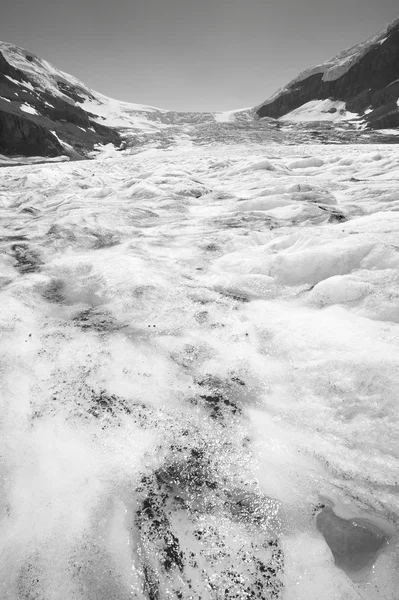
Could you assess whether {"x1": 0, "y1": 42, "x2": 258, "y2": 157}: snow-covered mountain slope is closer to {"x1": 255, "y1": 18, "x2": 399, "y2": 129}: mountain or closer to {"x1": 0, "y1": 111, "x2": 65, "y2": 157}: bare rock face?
{"x1": 0, "y1": 111, "x2": 65, "y2": 157}: bare rock face

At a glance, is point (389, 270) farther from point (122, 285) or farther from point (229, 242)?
point (122, 285)

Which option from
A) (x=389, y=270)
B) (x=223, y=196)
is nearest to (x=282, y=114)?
(x=223, y=196)

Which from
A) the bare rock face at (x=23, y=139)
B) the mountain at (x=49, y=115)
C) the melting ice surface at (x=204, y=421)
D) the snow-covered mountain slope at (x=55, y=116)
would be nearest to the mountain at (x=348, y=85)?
the snow-covered mountain slope at (x=55, y=116)

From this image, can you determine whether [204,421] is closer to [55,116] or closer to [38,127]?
[38,127]

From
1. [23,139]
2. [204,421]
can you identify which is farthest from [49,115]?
[204,421]

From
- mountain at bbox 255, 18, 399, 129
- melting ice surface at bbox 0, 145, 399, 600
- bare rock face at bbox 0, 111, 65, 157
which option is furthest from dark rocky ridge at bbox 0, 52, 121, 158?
mountain at bbox 255, 18, 399, 129

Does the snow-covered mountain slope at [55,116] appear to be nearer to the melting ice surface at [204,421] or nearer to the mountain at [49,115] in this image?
the mountain at [49,115]
